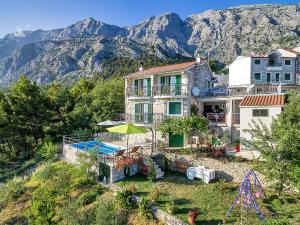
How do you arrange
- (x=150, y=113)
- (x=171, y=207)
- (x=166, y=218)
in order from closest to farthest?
(x=166, y=218), (x=171, y=207), (x=150, y=113)

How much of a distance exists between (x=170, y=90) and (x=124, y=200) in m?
14.1

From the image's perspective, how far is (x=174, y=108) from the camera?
2741 centimetres

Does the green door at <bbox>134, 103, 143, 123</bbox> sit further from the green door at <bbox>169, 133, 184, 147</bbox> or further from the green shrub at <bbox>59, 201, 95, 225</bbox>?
the green shrub at <bbox>59, 201, 95, 225</bbox>

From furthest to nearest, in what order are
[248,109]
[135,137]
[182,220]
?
[135,137], [248,109], [182,220]

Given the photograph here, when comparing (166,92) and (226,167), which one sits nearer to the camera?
(226,167)

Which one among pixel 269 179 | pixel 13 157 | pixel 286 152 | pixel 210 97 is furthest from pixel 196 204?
pixel 13 157

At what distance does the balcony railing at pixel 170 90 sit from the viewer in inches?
1063

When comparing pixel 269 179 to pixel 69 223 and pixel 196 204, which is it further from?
pixel 69 223

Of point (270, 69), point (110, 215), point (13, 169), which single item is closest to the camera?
point (110, 215)

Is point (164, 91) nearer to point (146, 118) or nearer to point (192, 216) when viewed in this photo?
point (146, 118)

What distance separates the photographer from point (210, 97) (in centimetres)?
2725

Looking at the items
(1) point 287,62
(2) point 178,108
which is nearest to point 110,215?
(2) point 178,108

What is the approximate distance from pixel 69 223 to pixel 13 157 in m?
23.8

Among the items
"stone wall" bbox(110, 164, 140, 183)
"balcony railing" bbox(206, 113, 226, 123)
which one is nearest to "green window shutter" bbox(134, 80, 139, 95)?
"balcony railing" bbox(206, 113, 226, 123)
